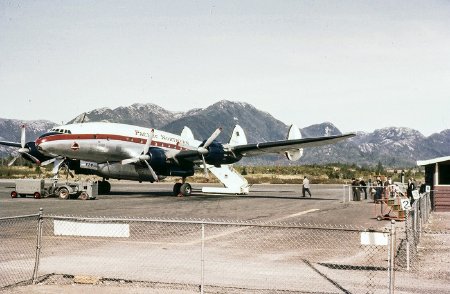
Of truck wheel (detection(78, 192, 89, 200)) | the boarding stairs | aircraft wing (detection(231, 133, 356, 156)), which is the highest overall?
aircraft wing (detection(231, 133, 356, 156))

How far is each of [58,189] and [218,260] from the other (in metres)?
25.9

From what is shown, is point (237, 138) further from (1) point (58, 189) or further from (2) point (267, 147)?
(1) point (58, 189)

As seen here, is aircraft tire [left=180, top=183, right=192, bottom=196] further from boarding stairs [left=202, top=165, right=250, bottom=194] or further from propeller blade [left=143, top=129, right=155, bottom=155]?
boarding stairs [left=202, top=165, right=250, bottom=194]

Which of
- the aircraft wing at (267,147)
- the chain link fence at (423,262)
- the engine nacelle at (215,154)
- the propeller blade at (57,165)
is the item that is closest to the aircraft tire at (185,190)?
the aircraft wing at (267,147)

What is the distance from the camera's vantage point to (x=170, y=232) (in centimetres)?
1988

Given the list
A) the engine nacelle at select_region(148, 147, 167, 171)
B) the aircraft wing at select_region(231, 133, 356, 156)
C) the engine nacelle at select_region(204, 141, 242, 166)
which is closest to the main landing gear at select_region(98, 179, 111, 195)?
the engine nacelle at select_region(148, 147, 167, 171)

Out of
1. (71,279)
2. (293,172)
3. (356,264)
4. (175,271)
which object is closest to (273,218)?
(356,264)

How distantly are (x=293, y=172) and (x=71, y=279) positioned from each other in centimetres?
12602

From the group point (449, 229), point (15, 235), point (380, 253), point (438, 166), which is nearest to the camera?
point (380, 253)

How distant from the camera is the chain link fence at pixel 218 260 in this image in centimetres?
1066

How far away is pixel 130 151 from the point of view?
129ft

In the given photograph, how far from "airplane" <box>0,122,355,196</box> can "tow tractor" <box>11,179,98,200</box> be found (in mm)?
2067

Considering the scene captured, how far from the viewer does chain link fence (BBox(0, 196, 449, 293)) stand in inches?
420

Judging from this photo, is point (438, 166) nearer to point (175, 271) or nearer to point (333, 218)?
point (333, 218)
